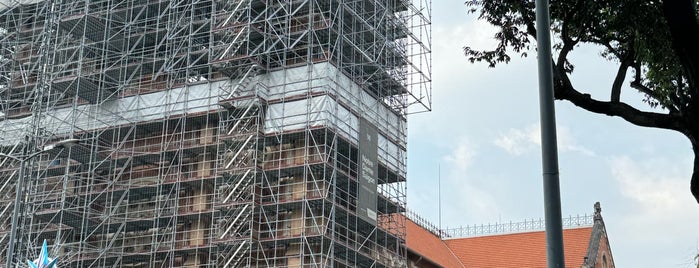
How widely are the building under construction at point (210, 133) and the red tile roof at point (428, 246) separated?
49.2 feet

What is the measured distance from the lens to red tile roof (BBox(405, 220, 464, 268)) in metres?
67.6

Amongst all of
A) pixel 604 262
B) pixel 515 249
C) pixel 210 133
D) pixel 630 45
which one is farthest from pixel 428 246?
pixel 630 45

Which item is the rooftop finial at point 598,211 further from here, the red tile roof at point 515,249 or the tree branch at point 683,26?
the tree branch at point 683,26

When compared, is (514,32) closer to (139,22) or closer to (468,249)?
(139,22)

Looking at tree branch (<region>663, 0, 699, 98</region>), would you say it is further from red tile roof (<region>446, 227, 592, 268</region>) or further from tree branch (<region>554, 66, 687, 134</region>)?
red tile roof (<region>446, 227, 592, 268</region>)

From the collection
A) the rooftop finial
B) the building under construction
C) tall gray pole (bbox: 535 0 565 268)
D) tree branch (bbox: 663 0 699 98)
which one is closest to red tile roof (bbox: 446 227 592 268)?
the rooftop finial

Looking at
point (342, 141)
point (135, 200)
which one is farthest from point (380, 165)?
point (135, 200)

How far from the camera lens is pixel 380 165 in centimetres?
5106

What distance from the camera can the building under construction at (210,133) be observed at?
4666 cm

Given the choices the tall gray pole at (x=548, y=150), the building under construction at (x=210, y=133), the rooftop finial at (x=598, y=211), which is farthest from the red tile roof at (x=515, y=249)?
the tall gray pole at (x=548, y=150)

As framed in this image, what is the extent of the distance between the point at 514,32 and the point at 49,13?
36.6m

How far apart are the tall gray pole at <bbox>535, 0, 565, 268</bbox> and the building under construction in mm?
30810

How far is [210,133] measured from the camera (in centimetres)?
5006

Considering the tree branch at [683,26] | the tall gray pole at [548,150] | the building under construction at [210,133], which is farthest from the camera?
the building under construction at [210,133]
